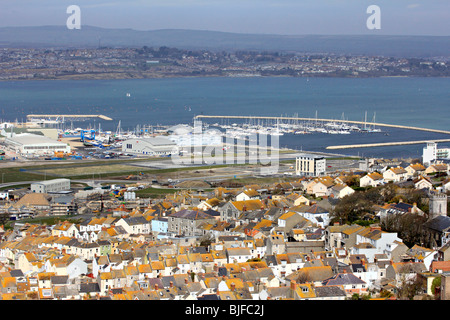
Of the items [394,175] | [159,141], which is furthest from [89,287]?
[159,141]

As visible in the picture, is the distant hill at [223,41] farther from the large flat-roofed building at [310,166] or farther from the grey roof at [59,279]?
the grey roof at [59,279]

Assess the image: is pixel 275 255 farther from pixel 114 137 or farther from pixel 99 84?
pixel 99 84

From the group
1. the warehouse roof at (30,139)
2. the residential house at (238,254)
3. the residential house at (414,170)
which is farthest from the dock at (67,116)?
the residential house at (238,254)

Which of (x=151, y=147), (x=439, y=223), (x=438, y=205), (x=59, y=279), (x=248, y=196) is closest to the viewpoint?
(x=59, y=279)

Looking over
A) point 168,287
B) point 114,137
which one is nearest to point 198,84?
point 114,137

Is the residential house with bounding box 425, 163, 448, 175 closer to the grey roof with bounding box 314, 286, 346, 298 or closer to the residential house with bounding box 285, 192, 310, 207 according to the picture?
the residential house with bounding box 285, 192, 310, 207

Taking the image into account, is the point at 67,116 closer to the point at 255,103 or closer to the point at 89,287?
the point at 255,103
